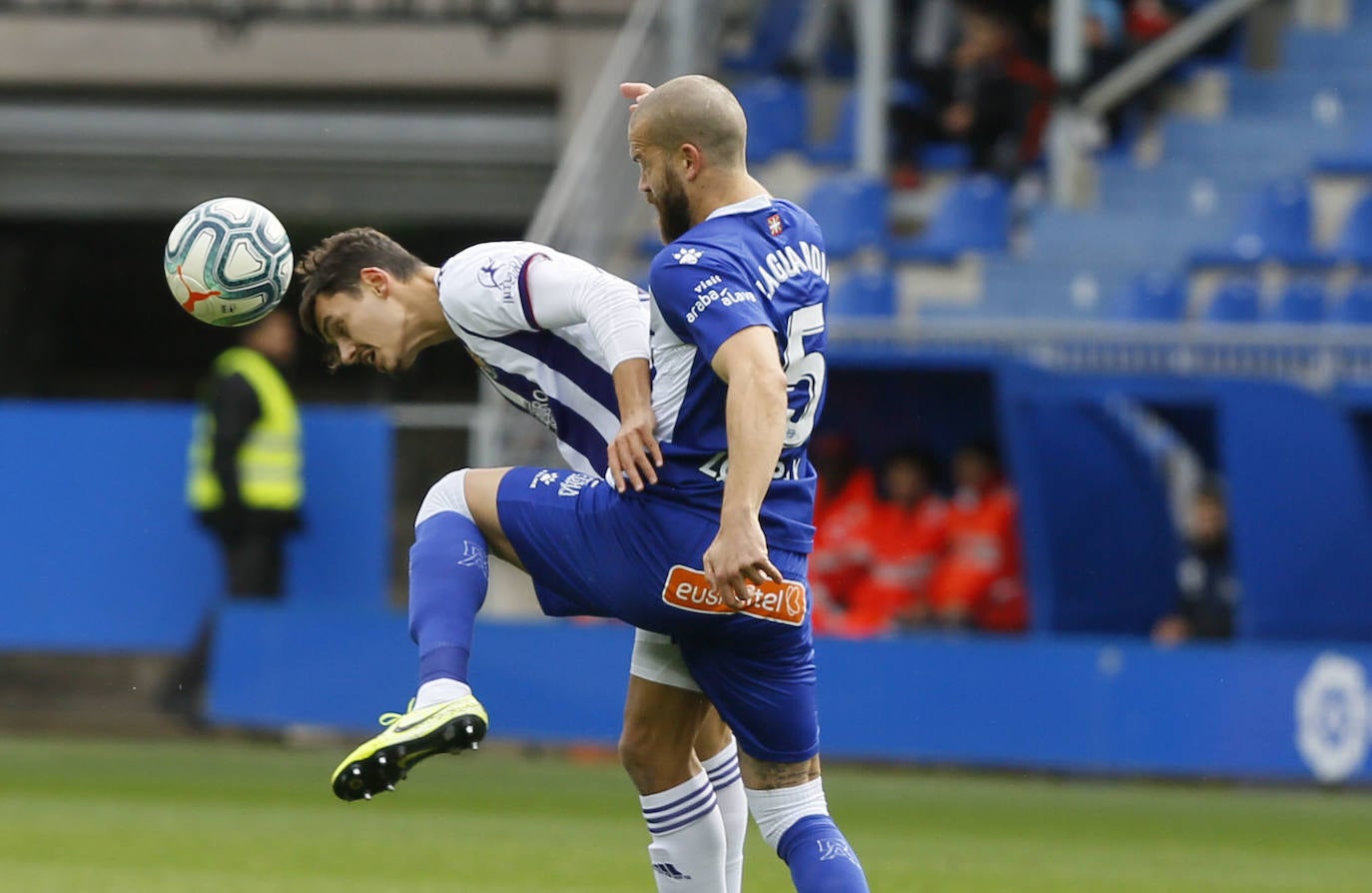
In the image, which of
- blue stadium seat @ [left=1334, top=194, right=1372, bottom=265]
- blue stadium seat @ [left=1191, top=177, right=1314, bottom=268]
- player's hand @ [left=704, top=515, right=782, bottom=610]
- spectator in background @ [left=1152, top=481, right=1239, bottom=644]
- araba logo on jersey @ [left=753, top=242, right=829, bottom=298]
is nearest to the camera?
player's hand @ [left=704, top=515, right=782, bottom=610]

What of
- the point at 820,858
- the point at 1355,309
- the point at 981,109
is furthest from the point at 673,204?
the point at 981,109

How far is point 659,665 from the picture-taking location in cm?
535

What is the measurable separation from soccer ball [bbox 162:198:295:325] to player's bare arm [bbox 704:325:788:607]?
1386 millimetres

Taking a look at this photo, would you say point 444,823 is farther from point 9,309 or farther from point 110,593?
point 9,309

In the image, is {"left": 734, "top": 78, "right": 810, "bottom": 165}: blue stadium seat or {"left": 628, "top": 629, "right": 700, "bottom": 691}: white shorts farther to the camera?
{"left": 734, "top": 78, "right": 810, "bottom": 165}: blue stadium seat

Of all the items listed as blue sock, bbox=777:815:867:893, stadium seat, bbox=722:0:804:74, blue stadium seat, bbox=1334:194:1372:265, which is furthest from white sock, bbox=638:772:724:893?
stadium seat, bbox=722:0:804:74

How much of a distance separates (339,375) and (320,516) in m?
6.42

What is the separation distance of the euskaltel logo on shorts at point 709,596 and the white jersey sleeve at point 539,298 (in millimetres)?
489

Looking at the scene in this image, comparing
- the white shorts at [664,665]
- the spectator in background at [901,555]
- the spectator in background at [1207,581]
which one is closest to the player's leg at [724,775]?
the white shorts at [664,665]

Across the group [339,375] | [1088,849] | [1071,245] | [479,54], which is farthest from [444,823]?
[339,375]

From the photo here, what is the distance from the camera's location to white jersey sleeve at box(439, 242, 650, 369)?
5.07 m

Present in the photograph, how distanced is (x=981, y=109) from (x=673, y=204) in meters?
10.3

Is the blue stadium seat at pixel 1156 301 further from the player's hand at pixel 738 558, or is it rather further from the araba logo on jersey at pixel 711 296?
the player's hand at pixel 738 558

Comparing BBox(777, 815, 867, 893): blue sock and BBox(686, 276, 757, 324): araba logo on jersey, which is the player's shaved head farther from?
BBox(777, 815, 867, 893): blue sock
